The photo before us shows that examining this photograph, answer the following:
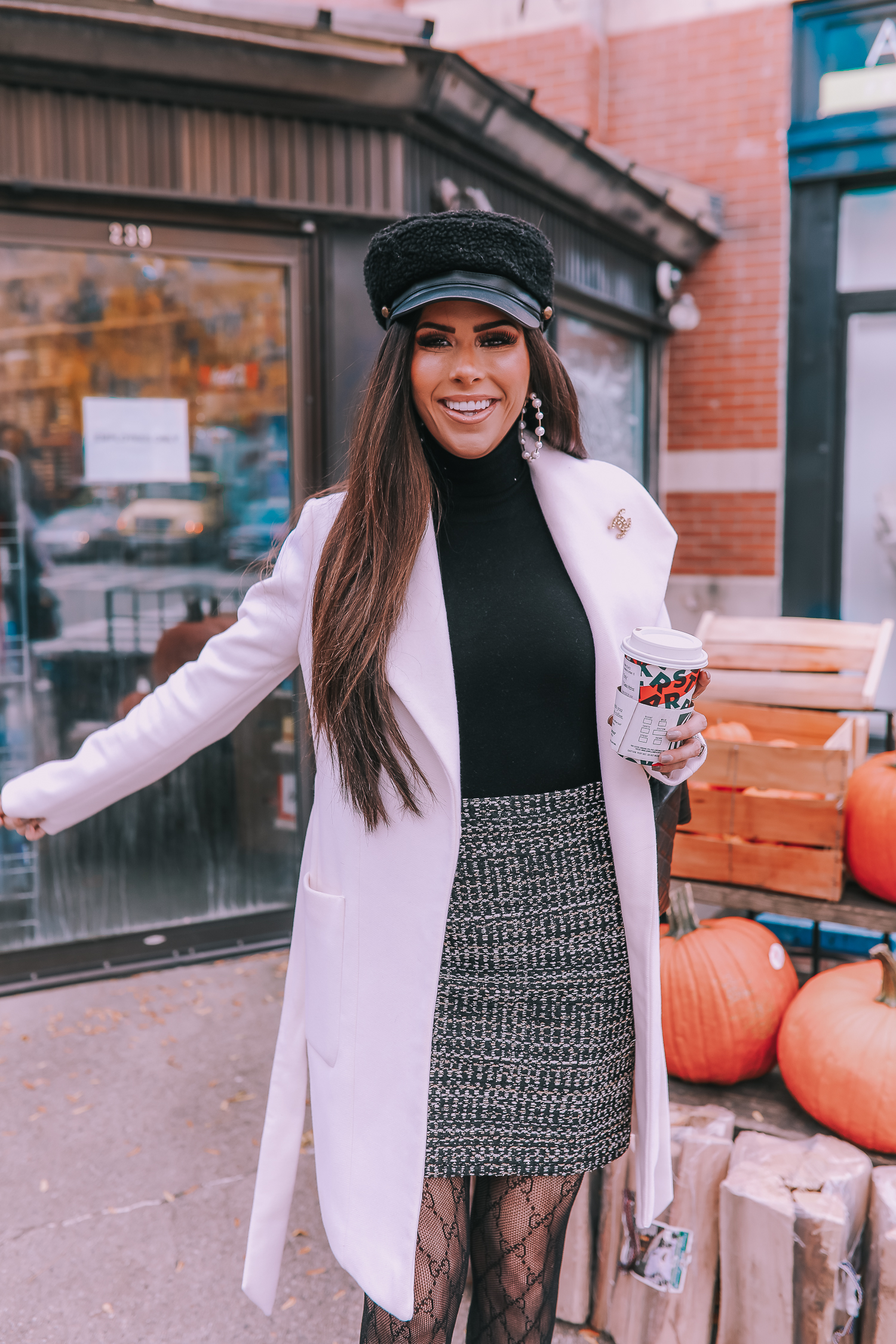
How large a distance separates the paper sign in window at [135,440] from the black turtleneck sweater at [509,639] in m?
2.74

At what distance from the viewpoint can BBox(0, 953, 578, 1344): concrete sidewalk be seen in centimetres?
243

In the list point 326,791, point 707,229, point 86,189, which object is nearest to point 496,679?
point 326,791

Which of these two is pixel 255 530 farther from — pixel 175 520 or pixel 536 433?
pixel 536 433

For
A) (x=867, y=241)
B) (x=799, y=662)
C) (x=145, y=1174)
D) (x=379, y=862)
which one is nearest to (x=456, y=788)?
(x=379, y=862)

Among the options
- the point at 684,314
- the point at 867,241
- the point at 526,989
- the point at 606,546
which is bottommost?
the point at 526,989

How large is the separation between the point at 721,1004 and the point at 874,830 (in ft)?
1.91

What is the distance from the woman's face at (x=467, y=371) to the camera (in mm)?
1646

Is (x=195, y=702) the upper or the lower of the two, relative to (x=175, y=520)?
lower

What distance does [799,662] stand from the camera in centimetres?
337

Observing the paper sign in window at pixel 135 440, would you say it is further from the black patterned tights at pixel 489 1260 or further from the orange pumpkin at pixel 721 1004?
the black patterned tights at pixel 489 1260

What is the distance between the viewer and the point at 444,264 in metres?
1.60

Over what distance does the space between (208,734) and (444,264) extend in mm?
849

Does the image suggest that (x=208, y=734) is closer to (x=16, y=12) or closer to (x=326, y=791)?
(x=326, y=791)

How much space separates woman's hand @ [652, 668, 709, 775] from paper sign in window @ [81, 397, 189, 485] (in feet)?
10.3
